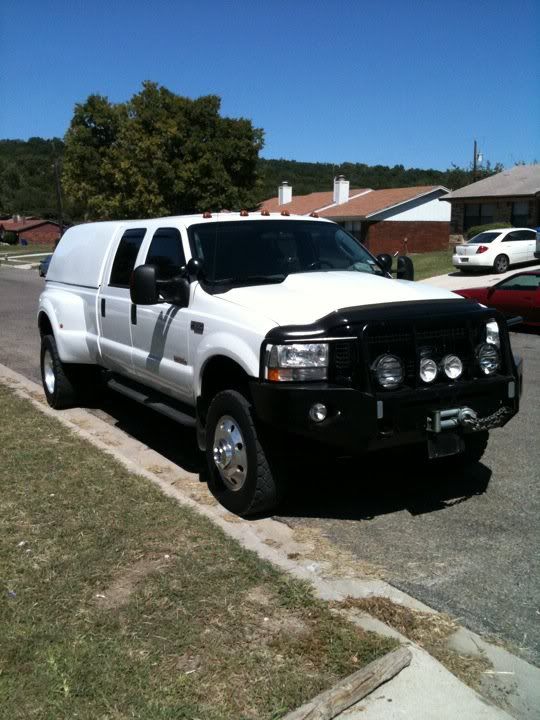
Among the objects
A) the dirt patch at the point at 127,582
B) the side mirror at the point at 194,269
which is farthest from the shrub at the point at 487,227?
the dirt patch at the point at 127,582

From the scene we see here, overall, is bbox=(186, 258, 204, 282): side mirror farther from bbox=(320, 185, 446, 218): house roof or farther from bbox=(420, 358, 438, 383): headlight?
bbox=(320, 185, 446, 218): house roof

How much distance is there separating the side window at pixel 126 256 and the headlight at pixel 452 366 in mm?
3009

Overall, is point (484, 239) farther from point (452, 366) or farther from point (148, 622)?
point (148, 622)

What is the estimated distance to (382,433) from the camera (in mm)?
4445

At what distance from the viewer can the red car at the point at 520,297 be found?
47.2 feet

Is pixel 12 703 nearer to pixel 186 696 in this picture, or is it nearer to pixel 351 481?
pixel 186 696

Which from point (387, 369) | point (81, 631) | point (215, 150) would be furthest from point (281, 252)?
point (215, 150)

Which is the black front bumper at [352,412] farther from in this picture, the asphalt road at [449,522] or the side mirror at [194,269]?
the side mirror at [194,269]

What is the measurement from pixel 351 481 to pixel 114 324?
256cm

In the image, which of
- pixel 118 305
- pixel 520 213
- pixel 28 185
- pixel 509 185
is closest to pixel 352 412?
pixel 118 305

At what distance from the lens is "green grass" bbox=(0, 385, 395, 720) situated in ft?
9.75

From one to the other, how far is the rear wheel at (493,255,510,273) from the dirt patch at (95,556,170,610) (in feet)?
83.7

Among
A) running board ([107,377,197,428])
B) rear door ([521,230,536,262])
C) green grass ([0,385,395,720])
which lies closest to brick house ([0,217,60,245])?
rear door ([521,230,536,262])

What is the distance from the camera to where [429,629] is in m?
3.57
